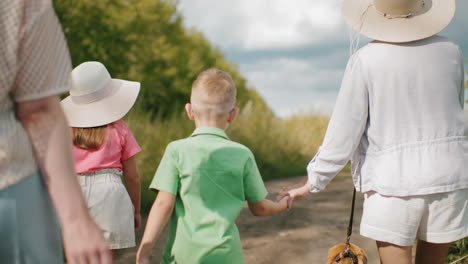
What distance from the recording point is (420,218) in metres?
2.57

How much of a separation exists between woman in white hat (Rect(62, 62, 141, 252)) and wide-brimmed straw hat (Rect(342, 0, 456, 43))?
1440mm

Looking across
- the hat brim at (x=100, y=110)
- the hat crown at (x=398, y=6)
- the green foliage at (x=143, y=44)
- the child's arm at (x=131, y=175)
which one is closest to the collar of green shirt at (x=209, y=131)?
the hat brim at (x=100, y=110)

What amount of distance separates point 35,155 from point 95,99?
2175 millimetres

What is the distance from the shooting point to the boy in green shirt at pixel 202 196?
2.62 meters

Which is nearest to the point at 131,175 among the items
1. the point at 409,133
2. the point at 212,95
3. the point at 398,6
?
the point at 212,95

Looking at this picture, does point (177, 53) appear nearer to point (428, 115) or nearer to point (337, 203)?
point (337, 203)

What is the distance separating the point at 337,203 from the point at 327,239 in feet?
5.84

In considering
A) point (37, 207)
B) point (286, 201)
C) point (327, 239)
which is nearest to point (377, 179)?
point (286, 201)

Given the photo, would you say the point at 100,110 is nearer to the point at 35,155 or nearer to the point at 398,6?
the point at 398,6

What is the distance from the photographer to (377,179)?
2.61 meters

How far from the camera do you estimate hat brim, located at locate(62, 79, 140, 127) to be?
337 cm

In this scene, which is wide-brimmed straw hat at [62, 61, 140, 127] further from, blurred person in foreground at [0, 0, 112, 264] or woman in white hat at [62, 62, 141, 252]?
blurred person in foreground at [0, 0, 112, 264]

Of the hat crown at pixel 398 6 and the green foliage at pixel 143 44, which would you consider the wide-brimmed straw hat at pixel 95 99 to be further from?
the green foliage at pixel 143 44

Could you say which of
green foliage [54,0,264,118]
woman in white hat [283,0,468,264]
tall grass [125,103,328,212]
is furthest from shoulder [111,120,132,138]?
green foliage [54,0,264,118]
